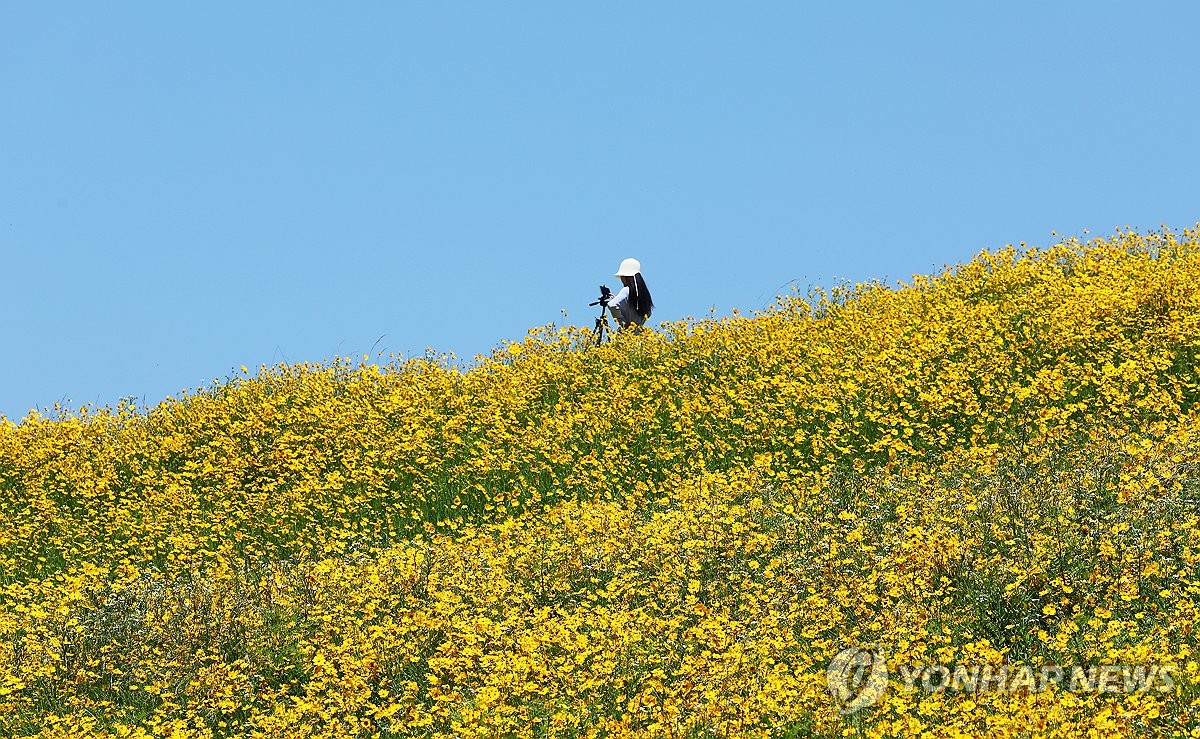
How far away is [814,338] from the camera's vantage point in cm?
1495

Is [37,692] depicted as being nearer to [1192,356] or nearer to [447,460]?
[447,460]

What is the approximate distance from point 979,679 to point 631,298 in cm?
1236

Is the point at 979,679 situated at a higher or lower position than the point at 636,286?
lower

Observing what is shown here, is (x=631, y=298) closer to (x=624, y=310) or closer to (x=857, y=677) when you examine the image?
(x=624, y=310)

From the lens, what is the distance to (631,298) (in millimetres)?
18766

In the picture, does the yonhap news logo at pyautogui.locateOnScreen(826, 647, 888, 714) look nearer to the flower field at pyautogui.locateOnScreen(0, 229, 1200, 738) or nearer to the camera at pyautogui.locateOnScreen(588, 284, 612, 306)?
the flower field at pyautogui.locateOnScreen(0, 229, 1200, 738)

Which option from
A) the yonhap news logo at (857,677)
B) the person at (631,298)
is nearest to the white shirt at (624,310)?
the person at (631,298)

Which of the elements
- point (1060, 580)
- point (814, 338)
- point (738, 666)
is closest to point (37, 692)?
point (738, 666)

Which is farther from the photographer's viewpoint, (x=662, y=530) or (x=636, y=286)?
(x=636, y=286)

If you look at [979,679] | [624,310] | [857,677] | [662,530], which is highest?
[624,310]

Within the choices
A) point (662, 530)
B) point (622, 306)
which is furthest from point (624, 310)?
point (662, 530)

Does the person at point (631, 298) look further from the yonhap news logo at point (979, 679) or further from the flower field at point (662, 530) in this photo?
the yonhap news logo at point (979, 679)

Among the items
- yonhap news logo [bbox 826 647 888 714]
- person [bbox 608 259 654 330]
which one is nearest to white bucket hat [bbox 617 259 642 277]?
person [bbox 608 259 654 330]

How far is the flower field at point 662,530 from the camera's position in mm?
7172
